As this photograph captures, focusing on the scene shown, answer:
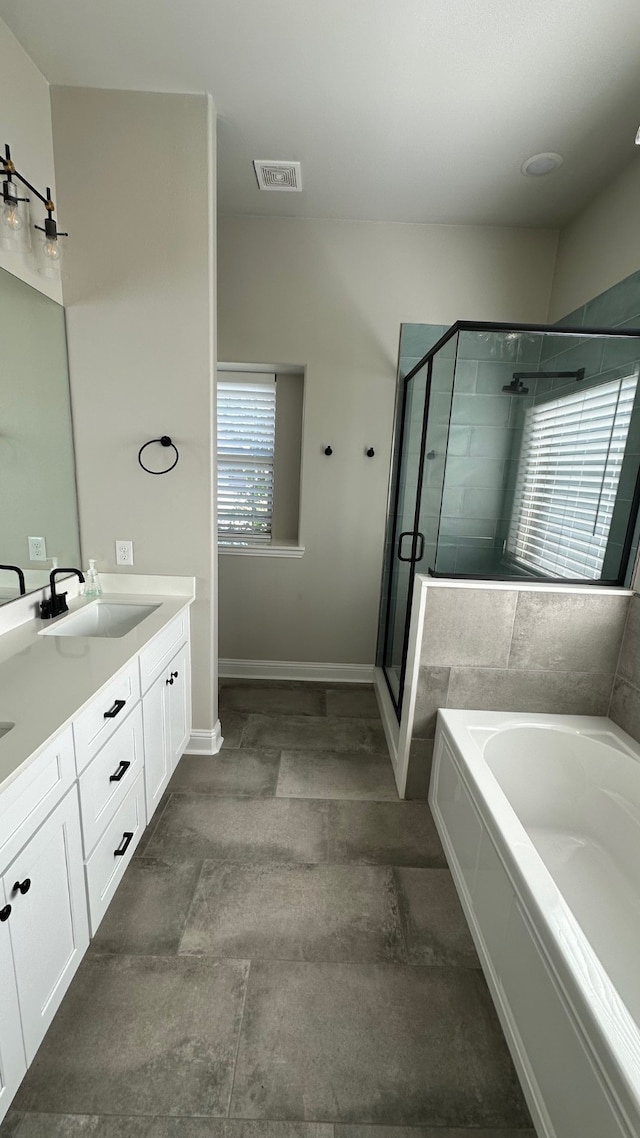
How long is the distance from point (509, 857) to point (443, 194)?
3072 mm

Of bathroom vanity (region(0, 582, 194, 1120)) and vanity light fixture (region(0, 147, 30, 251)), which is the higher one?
vanity light fixture (region(0, 147, 30, 251))

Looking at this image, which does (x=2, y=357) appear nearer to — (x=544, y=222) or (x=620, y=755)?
(x=620, y=755)

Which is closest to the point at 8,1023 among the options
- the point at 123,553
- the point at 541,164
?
the point at 123,553

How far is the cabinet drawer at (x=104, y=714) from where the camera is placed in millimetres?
1253

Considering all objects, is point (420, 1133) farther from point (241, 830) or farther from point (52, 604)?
point (52, 604)

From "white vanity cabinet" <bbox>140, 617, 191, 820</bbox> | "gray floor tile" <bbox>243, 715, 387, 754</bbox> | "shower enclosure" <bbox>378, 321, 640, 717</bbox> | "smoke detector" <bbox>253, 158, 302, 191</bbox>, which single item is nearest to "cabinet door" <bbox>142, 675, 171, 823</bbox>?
"white vanity cabinet" <bbox>140, 617, 191, 820</bbox>

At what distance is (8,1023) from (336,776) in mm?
1579

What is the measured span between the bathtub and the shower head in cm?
145

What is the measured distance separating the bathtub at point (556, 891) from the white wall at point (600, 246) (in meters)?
2.14

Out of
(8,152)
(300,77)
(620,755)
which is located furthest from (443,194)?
(620,755)

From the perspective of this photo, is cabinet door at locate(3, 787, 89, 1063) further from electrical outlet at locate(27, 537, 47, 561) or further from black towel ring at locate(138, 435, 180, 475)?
black towel ring at locate(138, 435, 180, 475)

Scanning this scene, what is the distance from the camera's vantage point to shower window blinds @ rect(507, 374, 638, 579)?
6.77ft

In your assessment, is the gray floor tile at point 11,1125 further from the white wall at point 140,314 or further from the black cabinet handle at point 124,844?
the white wall at point 140,314

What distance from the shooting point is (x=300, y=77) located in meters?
1.75
